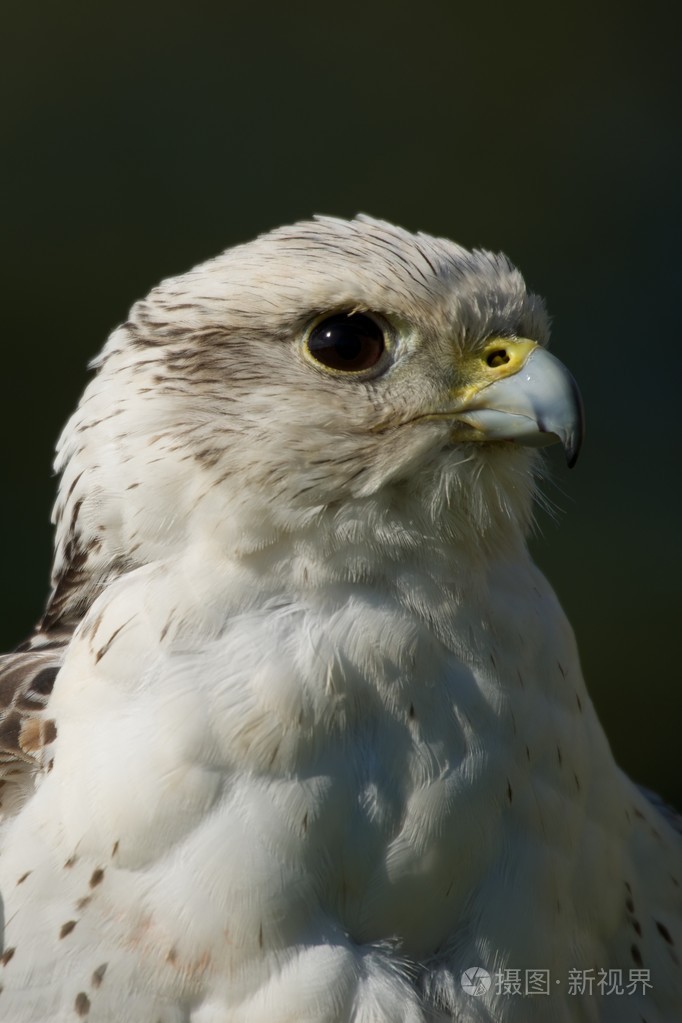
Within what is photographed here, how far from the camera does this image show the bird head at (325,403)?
196cm

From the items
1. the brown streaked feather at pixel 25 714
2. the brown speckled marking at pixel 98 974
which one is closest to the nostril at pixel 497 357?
the brown streaked feather at pixel 25 714

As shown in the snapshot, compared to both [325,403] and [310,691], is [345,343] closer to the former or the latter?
[325,403]

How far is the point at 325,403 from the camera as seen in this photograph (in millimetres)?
1994

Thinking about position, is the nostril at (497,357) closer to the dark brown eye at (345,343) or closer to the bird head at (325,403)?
the bird head at (325,403)

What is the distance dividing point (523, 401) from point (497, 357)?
112 mm

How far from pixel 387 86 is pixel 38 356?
5.60 ft

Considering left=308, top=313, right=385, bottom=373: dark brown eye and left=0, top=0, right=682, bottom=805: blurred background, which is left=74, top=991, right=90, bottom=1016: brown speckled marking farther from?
left=0, top=0, right=682, bottom=805: blurred background

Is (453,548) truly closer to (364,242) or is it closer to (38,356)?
(364,242)

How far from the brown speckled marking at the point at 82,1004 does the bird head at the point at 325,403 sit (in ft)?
2.05

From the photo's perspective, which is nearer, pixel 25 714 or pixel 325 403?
pixel 325 403

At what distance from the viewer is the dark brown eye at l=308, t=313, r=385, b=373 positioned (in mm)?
2008

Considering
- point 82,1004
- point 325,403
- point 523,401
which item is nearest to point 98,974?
point 82,1004

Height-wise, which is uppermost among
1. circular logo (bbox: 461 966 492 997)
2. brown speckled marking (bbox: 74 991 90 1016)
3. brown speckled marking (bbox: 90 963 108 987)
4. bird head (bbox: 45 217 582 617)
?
bird head (bbox: 45 217 582 617)

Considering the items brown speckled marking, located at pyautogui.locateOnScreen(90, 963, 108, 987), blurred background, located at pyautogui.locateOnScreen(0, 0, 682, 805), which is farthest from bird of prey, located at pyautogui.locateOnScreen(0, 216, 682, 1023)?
blurred background, located at pyautogui.locateOnScreen(0, 0, 682, 805)
